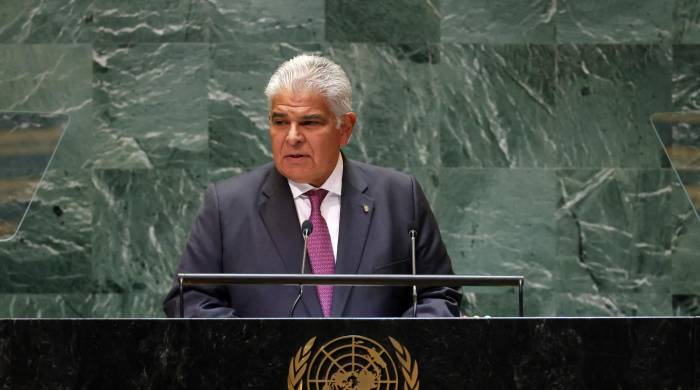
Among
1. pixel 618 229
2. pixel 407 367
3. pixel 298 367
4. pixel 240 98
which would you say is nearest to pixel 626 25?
pixel 618 229

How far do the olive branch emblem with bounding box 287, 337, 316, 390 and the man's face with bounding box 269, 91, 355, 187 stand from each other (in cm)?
131

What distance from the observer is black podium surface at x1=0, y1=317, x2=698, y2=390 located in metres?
2.96

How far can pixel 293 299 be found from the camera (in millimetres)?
4027

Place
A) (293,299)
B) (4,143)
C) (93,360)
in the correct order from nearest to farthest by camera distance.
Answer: (93,360), (293,299), (4,143)

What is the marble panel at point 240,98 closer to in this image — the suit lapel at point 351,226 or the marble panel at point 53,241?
the marble panel at point 53,241

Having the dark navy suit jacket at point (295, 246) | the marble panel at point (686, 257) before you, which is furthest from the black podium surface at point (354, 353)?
the marble panel at point (686, 257)

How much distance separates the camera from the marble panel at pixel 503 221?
6.36 m

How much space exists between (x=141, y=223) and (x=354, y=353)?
139 inches

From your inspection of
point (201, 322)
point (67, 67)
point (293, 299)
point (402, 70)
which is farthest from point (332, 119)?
point (67, 67)

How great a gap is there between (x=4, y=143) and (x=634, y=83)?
3467 millimetres

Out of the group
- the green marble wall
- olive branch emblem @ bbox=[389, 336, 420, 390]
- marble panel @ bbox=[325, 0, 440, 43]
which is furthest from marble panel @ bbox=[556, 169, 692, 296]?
olive branch emblem @ bbox=[389, 336, 420, 390]

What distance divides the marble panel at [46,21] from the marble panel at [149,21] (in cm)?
7

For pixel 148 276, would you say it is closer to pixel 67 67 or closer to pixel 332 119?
pixel 67 67

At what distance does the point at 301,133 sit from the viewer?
4.16 metres
